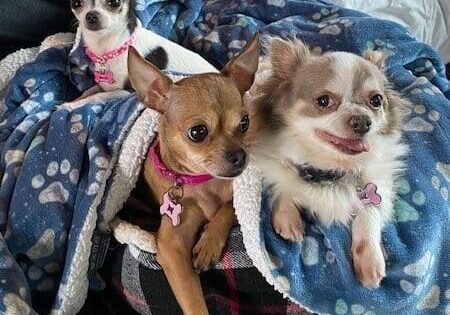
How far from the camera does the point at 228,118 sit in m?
1.27

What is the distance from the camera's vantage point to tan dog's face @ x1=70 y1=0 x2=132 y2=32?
174 cm

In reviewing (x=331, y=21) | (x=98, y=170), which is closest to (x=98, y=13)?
(x=98, y=170)

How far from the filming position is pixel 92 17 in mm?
1740

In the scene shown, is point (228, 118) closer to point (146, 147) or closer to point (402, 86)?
point (146, 147)

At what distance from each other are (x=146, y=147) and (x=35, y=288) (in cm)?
43

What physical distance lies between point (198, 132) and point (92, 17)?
66 centimetres

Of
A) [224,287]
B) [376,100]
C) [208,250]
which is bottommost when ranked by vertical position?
[224,287]

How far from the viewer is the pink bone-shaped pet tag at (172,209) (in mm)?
1365

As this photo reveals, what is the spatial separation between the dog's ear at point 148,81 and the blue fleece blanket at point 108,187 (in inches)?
8.2

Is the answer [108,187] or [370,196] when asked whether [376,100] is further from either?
[108,187]

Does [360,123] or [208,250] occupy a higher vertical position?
[360,123]

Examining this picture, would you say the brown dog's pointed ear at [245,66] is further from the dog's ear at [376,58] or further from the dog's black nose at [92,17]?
the dog's black nose at [92,17]

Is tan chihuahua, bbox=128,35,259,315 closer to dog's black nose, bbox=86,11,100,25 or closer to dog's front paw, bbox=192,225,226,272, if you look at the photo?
dog's front paw, bbox=192,225,226,272

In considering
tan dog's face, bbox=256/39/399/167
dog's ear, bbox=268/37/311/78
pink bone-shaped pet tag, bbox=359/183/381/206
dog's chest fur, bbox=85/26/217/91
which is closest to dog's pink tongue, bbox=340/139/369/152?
tan dog's face, bbox=256/39/399/167
